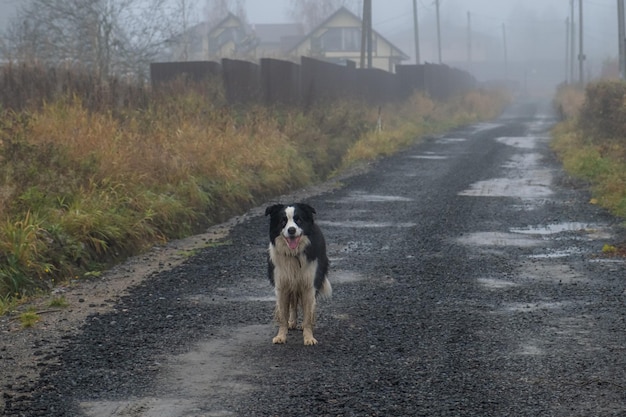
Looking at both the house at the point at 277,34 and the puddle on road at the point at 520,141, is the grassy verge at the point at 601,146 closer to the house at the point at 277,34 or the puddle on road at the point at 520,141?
the puddle on road at the point at 520,141

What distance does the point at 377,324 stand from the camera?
329 inches

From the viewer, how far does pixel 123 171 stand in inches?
564

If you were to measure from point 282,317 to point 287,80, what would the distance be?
71.4ft

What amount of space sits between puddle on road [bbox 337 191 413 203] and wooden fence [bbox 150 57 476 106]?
688 centimetres

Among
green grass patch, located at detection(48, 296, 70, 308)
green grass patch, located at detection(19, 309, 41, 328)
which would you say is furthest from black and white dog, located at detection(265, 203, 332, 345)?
green grass patch, located at detection(48, 296, 70, 308)

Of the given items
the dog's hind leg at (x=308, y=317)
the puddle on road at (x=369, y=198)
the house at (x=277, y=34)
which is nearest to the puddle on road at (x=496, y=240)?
the puddle on road at (x=369, y=198)

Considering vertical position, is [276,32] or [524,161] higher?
[276,32]

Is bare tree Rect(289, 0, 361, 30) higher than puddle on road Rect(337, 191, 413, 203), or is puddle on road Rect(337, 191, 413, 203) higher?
bare tree Rect(289, 0, 361, 30)

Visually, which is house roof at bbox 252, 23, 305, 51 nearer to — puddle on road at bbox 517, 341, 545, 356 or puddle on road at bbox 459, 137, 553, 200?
puddle on road at bbox 459, 137, 553, 200

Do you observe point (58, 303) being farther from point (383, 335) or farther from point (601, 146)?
point (601, 146)

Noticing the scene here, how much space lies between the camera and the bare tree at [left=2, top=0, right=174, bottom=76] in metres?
28.3

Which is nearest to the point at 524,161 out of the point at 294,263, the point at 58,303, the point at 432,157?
the point at 432,157

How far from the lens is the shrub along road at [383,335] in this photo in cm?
626

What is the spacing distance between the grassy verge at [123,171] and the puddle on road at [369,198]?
1.32 meters
